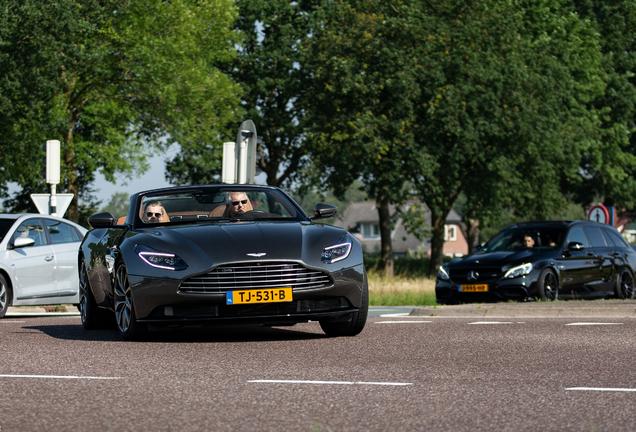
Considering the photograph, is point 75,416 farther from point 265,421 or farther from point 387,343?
point 387,343

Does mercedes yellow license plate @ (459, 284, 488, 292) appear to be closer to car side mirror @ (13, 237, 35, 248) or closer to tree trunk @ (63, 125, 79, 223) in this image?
car side mirror @ (13, 237, 35, 248)

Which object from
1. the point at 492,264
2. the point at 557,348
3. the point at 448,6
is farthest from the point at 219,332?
the point at 448,6

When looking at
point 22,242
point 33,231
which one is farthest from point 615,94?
point 22,242

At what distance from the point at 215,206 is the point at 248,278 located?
1811 mm

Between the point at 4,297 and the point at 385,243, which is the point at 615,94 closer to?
the point at 385,243

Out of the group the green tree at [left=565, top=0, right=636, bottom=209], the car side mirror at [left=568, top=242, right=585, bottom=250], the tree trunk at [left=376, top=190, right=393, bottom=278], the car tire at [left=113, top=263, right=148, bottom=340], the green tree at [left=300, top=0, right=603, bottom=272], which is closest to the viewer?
the car tire at [left=113, top=263, right=148, bottom=340]

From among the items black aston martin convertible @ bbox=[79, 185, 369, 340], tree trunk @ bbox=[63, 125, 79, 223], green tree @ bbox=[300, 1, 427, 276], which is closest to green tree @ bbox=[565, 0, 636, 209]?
green tree @ bbox=[300, 1, 427, 276]

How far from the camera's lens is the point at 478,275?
617 inches

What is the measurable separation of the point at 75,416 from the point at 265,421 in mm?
1035

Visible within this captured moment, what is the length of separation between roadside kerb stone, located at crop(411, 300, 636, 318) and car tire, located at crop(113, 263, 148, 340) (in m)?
5.61

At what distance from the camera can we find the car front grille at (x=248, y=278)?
8320 mm

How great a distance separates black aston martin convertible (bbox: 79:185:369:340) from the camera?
834 cm

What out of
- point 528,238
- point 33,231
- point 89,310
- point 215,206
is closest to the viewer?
point 215,206

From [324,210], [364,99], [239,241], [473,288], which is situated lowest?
[473,288]
